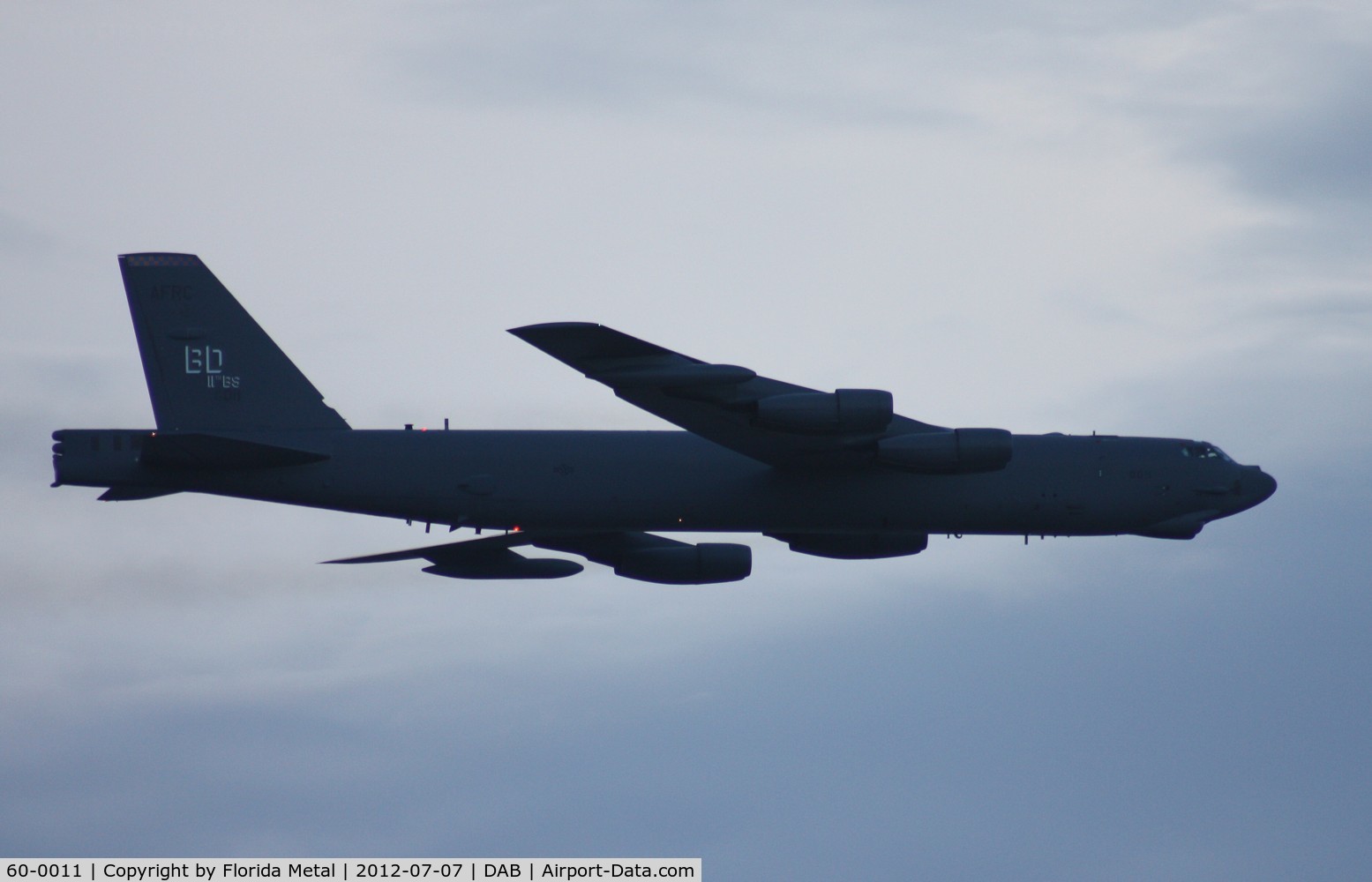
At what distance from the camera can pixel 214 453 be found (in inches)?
1337

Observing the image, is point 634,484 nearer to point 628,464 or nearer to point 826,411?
point 628,464

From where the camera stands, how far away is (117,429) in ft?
112

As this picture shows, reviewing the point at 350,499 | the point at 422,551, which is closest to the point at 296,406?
the point at 350,499

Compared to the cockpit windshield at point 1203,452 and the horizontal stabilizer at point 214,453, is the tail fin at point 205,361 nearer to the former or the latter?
the horizontal stabilizer at point 214,453

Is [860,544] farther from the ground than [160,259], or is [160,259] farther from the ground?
[160,259]

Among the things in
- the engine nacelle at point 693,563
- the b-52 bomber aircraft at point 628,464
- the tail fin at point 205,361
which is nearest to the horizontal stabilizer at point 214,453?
the b-52 bomber aircraft at point 628,464

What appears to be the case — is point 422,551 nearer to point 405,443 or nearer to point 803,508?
point 405,443

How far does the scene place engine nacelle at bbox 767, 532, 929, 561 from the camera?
127ft

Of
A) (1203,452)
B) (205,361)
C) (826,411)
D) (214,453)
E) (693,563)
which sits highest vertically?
(205,361)

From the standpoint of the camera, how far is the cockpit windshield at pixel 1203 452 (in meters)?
37.7

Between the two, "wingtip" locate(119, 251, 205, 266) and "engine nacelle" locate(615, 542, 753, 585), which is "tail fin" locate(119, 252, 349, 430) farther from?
"engine nacelle" locate(615, 542, 753, 585)

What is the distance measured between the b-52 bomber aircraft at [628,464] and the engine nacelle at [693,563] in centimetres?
352

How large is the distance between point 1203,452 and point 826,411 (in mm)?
10223

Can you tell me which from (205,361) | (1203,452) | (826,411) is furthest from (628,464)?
(1203,452)
